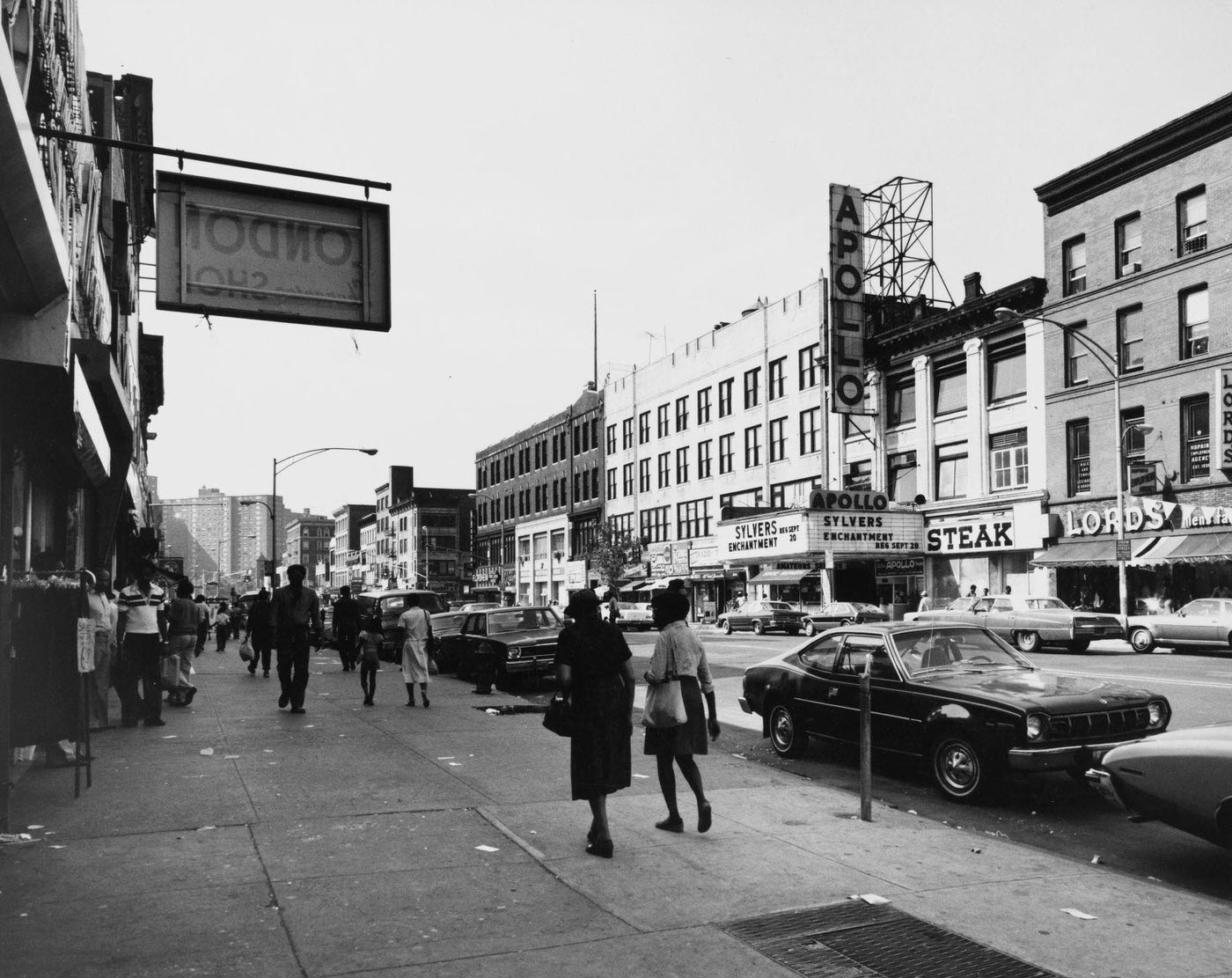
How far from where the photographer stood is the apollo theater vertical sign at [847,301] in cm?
4578

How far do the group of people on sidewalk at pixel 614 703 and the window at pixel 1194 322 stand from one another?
30446 millimetres

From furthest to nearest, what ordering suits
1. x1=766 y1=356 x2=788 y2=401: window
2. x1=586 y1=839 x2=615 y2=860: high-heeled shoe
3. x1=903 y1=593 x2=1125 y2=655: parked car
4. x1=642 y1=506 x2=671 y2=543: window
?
x1=642 y1=506 x2=671 y2=543: window < x1=766 y1=356 x2=788 y2=401: window < x1=903 y1=593 x2=1125 y2=655: parked car < x1=586 y1=839 x2=615 y2=860: high-heeled shoe

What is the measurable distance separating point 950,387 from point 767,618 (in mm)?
12039

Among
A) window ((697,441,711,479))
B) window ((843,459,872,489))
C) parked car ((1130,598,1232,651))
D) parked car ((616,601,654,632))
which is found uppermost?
window ((697,441,711,479))

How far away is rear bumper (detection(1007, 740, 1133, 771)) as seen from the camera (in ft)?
27.0

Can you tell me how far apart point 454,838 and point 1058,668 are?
1794 centimetres

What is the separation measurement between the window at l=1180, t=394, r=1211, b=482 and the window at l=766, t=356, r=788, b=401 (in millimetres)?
21561

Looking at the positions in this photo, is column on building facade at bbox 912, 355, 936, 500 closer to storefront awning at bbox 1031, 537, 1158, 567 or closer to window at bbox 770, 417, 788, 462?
storefront awning at bbox 1031, 537, 1158, 567

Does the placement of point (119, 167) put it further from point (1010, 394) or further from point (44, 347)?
point (1010, 394)

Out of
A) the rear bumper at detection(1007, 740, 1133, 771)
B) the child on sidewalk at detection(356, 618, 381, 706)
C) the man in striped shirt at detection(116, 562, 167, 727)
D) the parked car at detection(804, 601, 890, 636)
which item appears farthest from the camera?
the parked car at detection(804, 601, 890, 636)

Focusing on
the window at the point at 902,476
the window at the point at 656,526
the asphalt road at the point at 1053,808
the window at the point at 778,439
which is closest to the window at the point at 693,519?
the window at the point at 656,526

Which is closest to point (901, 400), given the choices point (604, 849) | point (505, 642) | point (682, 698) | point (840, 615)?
point (840, 615)

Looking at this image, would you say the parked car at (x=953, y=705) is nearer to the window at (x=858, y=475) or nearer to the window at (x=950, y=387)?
the window at (x=950, y=387)

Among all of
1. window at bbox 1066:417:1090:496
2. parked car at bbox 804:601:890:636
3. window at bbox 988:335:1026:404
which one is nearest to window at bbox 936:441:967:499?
window at bbox 988:335:1026:404
